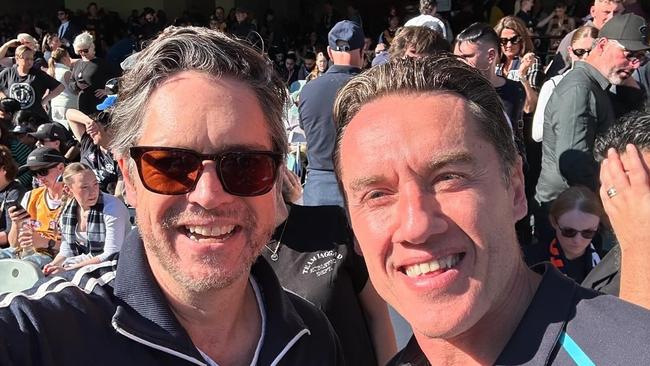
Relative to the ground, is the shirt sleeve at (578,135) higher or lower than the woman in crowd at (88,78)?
higher

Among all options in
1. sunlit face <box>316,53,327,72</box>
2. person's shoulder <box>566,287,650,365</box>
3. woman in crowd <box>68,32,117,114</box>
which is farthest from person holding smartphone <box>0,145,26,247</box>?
person's shoulder <box>566,287,650,365</box>

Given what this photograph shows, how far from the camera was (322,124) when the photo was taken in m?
4.53

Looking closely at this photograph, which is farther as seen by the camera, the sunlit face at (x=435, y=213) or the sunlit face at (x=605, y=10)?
the sunlit face at (x=605, y=10)

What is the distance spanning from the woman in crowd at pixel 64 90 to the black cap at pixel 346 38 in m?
5.27

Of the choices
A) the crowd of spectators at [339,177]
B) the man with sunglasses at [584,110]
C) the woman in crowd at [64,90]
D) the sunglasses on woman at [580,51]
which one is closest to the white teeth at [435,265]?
the crowd of spectators at [339,177]

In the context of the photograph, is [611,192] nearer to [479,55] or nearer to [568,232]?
[568,232]

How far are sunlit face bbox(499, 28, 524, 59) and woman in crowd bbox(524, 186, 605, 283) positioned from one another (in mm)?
2516

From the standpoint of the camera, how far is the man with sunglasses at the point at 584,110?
4.02 m

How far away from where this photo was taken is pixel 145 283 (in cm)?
161

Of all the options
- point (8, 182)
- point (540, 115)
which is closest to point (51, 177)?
point (8, 182)

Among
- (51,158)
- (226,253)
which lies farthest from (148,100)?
(51,158)

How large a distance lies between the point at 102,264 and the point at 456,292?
2.80 feet

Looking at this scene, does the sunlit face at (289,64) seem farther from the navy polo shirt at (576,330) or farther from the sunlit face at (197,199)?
the navy polo shirt at (576,330)

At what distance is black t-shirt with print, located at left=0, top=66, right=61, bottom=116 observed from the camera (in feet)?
28.7
